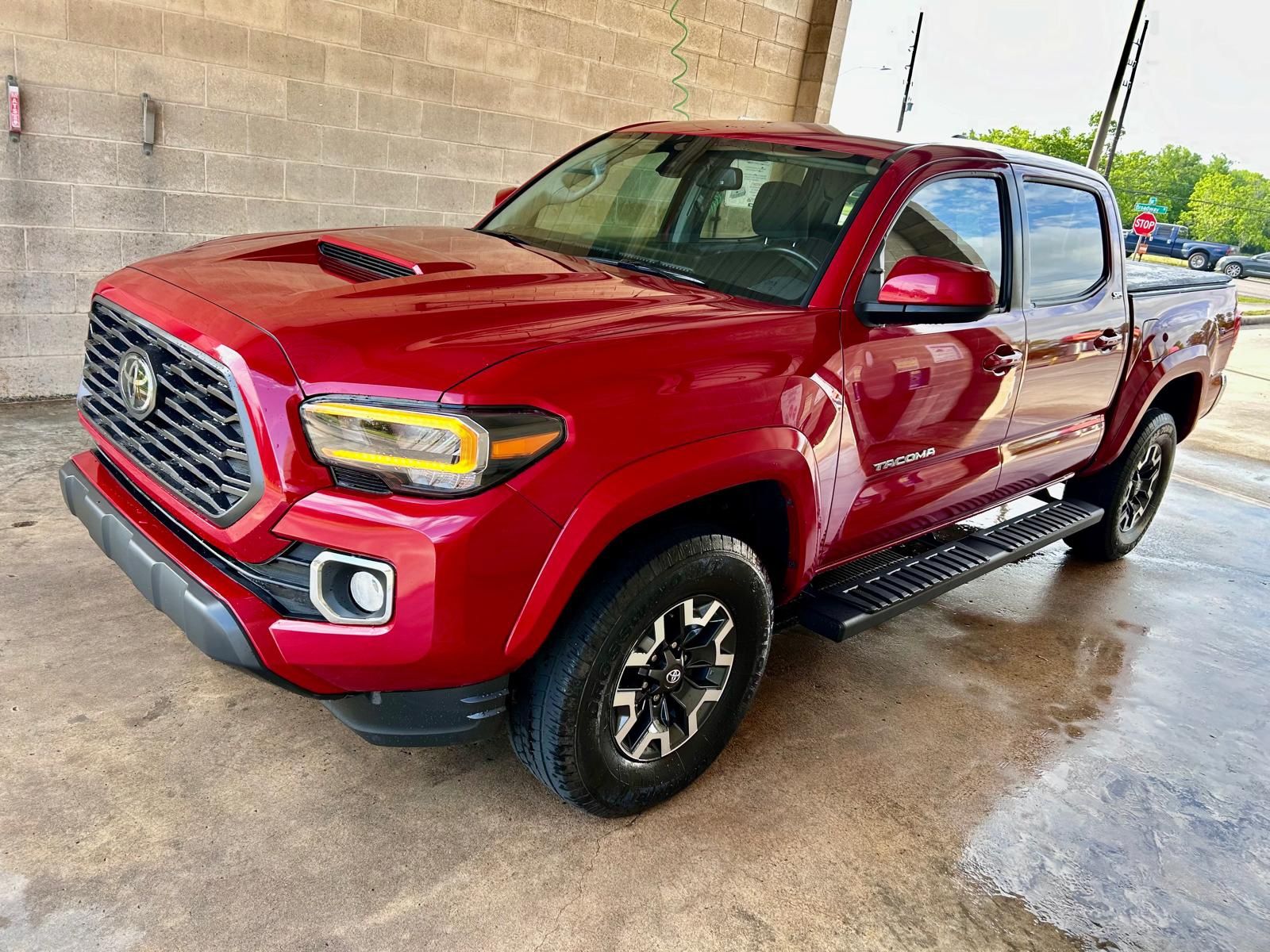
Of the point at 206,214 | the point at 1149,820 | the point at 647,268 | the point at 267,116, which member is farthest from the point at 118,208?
the point at 1149,820

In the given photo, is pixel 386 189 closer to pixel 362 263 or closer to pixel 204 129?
pixel 204 129

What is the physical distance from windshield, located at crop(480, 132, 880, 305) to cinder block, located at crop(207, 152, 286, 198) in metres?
2.68

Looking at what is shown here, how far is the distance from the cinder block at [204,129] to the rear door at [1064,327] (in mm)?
4284

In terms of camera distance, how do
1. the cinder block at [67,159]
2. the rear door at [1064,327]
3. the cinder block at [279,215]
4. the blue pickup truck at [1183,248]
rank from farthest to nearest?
the blue pickup truck at [1183,248], the cinder block at [279,215], the cinder block at [67,159], the rear door at [1064,327]

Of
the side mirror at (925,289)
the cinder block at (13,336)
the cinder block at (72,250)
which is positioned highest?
the side mirror at (925,289)

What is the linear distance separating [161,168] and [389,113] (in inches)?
56.2

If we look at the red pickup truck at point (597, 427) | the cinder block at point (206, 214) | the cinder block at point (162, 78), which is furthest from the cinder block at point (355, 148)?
the red pickup truck at point (597, 427)

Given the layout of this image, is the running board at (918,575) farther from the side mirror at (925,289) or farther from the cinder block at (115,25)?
the cinder block at (115,25)

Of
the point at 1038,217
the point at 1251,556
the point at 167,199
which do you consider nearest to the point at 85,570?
the point at 167,199

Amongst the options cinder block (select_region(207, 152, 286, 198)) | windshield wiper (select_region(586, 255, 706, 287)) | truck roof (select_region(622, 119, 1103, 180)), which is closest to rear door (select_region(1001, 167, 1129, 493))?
truck roof (select_region(622, 119, 1103, 180))

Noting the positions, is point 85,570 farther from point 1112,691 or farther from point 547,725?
point 1112,691

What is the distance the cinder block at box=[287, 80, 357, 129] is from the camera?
18.5 ft

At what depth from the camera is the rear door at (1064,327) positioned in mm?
3510

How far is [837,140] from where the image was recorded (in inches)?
126
